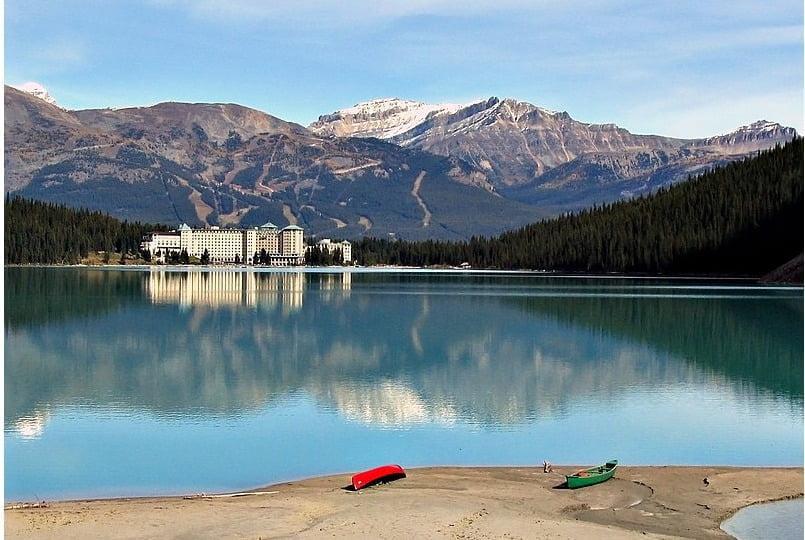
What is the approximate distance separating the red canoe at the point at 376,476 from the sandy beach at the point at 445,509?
265mm

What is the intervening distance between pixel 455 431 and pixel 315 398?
849 cm

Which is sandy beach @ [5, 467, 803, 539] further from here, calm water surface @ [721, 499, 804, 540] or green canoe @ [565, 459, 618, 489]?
calm water surface @ [721, 499, 804, 540]

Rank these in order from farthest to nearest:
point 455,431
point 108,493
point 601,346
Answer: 1. point 601,346
2. point 455,431
3. point 108,493

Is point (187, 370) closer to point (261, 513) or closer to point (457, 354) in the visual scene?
point (457, 354)

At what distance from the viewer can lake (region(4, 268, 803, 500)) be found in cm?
3006

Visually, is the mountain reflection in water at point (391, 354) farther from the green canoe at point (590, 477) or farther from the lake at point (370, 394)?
the green canoe at point (590, 477)

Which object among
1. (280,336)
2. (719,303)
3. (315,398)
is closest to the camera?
(315,398)

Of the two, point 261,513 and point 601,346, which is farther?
point 601,346

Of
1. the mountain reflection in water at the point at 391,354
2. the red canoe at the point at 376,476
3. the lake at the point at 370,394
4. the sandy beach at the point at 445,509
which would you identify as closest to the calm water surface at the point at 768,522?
the sandy beach at the point at 445,509

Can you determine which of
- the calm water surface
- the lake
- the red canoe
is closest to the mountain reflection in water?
the lake

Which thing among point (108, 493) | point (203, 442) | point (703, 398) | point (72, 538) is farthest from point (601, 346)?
point (72, 538)

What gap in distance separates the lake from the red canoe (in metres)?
2.84

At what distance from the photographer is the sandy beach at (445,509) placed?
20.7m

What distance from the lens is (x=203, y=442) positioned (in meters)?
32.2
